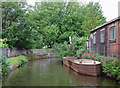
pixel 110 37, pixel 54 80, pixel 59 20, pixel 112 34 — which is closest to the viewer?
pixel 54 80

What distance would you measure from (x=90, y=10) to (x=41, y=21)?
37.1ft

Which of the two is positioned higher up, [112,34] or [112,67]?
[112,34]

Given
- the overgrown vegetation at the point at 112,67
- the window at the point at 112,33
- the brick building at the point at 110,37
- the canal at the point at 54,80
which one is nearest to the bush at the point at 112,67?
the overgrown vegetation at the point at 112,67

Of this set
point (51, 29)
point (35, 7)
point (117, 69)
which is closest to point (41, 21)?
point (51, 29)

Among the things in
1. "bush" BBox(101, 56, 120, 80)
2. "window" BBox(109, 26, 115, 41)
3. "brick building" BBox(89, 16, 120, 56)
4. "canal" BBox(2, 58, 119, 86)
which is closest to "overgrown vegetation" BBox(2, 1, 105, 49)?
"brick building" BBox(89, 16, 120, 56)

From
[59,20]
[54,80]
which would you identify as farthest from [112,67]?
[59,20]

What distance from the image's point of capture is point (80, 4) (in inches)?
1495

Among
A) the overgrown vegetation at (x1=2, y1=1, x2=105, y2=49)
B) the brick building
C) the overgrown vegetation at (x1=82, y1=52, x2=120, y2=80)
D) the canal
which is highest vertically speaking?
the overgrown vegetation at (x1=2, y1=1, x2=105, y2=49)

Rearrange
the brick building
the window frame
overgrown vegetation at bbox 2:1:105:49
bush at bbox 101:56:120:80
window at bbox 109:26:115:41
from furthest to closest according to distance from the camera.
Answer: overgrown vegetation at bbox 2:1:105:49
window at bbox 109:26:115:41
the window frame
the brick building
bush at bbox 101:56:120:80

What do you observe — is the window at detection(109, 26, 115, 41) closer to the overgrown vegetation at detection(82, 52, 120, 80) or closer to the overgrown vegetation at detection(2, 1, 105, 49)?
the overgrown vegetation at detection(82, 52, 120, 80)

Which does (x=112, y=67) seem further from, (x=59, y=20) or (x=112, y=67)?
(x=59, y=20)

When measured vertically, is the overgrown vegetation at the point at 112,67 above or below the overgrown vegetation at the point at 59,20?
below

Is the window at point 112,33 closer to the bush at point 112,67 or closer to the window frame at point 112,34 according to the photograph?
the window frame at point 112,34

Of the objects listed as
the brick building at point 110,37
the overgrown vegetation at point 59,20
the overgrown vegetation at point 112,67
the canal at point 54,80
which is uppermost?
the overgrown vegetation at point 59,20
